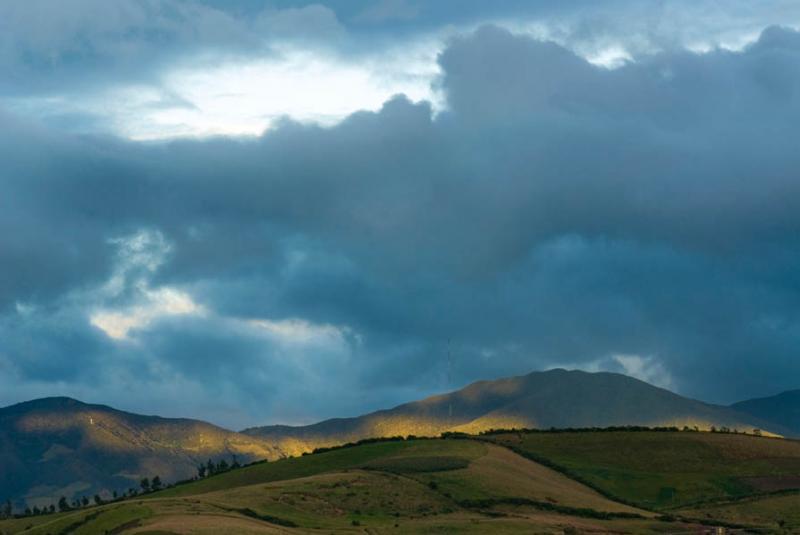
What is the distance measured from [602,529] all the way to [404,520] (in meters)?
26.1

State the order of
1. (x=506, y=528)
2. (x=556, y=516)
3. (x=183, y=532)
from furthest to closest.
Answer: (x=556, y=516) < (x=506, y=528) < (x=183, y=532)

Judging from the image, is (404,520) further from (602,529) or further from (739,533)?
(739,533)

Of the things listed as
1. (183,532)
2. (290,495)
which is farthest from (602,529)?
(183,532)

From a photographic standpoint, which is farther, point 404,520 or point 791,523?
point 791,523

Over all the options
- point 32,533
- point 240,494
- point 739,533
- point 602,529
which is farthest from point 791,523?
point 32,533

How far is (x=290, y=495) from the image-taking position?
191000 millimetres

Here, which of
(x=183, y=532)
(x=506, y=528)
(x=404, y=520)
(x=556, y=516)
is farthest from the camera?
(x=556, y=516)

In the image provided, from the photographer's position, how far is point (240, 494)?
19450cm

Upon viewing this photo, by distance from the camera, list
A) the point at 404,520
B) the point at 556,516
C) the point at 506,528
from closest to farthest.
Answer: the point at 506,528, the point at 404,520, the point at 556,516

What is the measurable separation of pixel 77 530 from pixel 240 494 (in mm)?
26793

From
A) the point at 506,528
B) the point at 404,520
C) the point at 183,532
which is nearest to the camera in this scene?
the point at 183,532

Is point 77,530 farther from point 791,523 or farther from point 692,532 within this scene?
point 791,523

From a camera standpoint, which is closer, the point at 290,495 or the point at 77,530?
the point at 77,530

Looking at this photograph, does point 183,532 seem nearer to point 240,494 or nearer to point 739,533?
point 240,494
